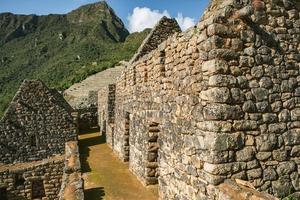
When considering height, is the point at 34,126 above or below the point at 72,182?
above

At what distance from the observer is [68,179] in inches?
395

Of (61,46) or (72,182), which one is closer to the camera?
(72,182)

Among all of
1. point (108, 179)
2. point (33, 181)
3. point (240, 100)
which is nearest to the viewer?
point (240, 100)

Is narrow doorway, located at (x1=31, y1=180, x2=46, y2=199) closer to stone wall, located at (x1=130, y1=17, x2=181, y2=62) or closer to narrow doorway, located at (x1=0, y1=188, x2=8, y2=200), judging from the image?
narrow doorway, located at (x1=0, y1=188, x2=8, y2=200)

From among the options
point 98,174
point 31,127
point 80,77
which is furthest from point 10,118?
point 80,77

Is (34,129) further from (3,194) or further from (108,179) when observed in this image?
(108,179)

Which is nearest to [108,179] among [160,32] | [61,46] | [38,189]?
[38,189]

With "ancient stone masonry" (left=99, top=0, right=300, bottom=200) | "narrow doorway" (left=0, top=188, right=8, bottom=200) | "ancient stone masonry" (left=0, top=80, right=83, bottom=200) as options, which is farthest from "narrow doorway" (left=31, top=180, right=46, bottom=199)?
"ancient stone masonry" (left=99, top=0, right=300, bottom=200)

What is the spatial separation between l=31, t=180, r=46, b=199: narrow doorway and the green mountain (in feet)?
120

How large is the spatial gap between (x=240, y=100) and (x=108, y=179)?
6335 millimetres

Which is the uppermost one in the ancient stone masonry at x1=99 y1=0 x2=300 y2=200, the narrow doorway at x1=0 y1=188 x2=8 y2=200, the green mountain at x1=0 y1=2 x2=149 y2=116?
the green mountain at x1=0 y1=2 x2=149 y2=116

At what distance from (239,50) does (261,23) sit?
661mm

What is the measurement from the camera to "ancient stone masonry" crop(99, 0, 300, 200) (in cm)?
523

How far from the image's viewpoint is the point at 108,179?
35.1 ft
